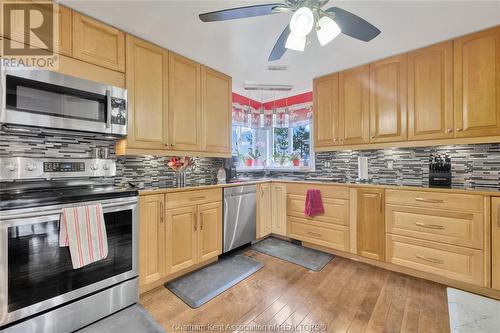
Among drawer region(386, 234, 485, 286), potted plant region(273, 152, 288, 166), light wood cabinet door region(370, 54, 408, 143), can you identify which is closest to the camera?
drawer region(386, 234, 485, 286)

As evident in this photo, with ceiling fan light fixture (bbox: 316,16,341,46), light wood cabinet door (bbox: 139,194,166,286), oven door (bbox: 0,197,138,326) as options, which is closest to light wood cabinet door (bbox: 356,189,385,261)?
ceiling fan light fixture (bbox: 316,16,341,46)

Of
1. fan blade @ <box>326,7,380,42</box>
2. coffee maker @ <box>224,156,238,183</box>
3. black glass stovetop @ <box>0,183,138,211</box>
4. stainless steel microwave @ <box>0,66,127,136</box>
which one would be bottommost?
black glass stovetop @ <box>0,183,138,211</box>

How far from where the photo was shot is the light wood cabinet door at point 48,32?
5.04ft

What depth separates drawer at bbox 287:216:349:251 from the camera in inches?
109

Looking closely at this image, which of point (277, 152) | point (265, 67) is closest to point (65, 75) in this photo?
point (265, 67)

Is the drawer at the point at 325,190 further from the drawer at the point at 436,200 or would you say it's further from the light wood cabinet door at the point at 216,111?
the light wood cabinet door at the point at 216,111

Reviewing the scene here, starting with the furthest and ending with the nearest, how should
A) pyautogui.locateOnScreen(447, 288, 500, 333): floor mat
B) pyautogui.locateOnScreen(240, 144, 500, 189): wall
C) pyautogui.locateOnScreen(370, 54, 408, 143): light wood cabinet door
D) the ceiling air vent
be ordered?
the ceiling air vent
pyautogui.locateOnScreen(370, 54, 408, 143): light wood cabinet door
pyautogui.locateOnScreen(240, 144, 500, 189): wall
pyautogui.locateOnScreen(447, 288, 500, 333): floor mat

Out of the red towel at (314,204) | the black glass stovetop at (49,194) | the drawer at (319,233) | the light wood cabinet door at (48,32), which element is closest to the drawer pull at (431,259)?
the drawer at (319,233)

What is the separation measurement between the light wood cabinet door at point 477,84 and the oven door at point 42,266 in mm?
3236

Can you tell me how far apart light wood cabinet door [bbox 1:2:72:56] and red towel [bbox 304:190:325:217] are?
2.85 m

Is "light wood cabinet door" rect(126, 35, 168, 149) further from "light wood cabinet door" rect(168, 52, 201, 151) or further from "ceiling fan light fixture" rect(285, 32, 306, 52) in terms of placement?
"ceiling fan light fixture" rect(285, 32, 306, 52)

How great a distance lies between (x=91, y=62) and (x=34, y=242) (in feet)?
4.66

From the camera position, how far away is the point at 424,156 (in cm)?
263

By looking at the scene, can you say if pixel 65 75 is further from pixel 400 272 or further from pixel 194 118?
pixel 400 272
